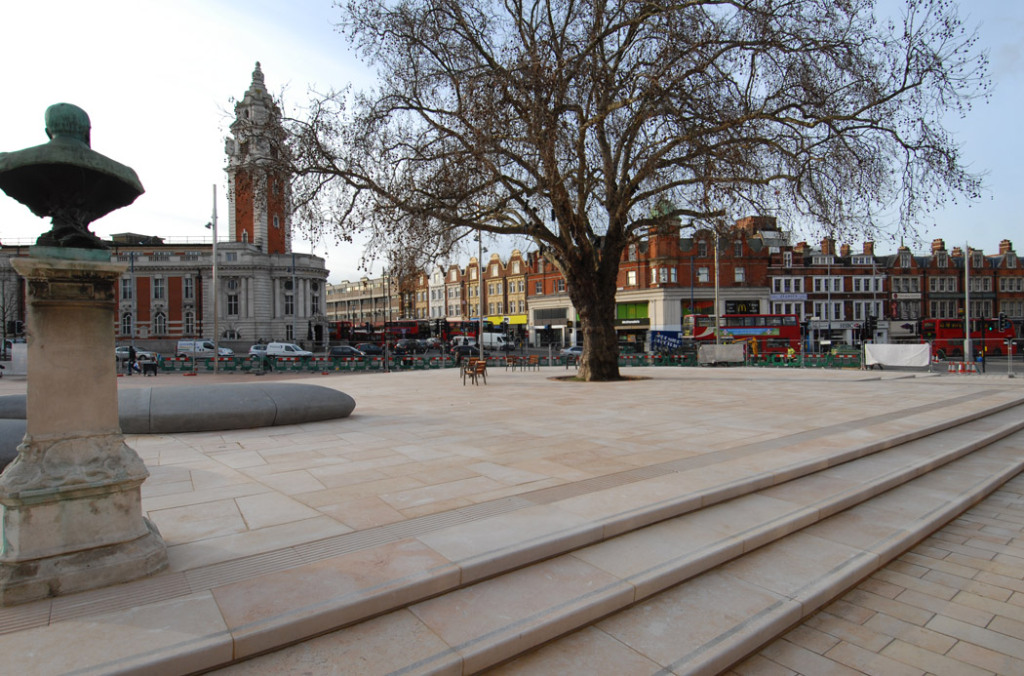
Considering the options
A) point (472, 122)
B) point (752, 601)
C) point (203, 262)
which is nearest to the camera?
point (752, 601)

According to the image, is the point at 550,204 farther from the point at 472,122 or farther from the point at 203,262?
the point at 203,262

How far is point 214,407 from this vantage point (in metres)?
9.38

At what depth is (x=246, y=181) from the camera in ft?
54.1

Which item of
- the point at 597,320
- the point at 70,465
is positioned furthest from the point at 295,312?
the point at 70,465

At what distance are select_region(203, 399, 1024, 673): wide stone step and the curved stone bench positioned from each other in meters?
6.68

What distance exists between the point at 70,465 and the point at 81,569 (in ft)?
2.04

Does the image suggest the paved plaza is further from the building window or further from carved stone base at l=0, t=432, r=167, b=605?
the building window

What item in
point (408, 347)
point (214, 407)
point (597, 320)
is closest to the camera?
point (214, 407)

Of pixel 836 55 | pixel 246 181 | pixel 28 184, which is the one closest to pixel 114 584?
pixel 28 184

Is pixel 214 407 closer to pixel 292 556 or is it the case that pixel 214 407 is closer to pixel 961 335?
pixel 292 556

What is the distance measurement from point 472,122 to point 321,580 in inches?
546

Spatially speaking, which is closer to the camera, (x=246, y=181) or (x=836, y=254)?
(x=246, y=181)

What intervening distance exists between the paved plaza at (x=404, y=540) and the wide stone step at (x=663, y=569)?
0.21 ft

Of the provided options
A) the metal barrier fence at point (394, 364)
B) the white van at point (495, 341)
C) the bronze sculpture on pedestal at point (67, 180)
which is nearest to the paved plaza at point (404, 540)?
the bronze sculpture on pedestal at point (67, 180)
